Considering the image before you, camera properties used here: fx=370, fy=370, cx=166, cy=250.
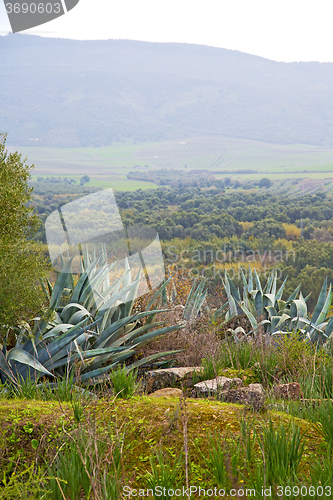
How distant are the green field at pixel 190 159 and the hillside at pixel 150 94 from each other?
277 inches

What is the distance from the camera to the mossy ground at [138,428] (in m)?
1.75

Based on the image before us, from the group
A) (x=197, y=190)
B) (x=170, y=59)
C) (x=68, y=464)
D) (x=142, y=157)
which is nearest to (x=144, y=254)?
(x=68, y=464)

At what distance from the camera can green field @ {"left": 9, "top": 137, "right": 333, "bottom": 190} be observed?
54316 millimetres

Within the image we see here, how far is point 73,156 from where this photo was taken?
206 feet

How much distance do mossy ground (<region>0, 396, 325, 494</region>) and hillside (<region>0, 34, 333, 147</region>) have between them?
7047cm

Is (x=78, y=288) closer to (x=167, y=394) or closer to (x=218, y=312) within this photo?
(x=167, y=394)

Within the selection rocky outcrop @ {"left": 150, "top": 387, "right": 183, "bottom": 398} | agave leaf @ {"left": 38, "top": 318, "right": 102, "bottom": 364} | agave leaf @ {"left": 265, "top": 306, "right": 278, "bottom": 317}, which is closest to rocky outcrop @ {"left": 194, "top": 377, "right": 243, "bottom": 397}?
rocky outcrop @ {"left": 150, "top": 387, "right": 183, "bottom": 398}

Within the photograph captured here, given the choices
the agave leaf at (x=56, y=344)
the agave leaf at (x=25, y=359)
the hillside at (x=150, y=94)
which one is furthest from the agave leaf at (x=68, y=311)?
the hillside at (x=150, y=94)

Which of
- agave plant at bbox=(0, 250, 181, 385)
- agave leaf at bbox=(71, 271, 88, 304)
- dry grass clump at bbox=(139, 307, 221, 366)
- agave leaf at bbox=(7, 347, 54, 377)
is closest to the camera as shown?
agave leaf at bbox=(7, 347, 54, 377)

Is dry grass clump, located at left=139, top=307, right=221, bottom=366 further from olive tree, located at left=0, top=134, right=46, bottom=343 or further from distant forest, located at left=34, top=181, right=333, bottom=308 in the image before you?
distant forest, located at left=34, top=181, right=333, bottom=308

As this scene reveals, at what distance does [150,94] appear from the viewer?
125m

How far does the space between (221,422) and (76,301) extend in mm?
1941

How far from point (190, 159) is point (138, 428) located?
80274mm

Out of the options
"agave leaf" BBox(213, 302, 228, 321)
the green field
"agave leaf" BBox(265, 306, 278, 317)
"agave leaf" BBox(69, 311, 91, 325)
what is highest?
the green field
